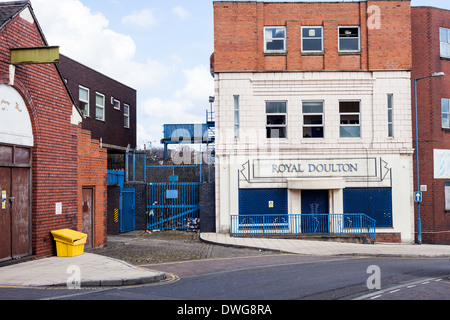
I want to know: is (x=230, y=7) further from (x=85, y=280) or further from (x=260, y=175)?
(x=85, y=280)

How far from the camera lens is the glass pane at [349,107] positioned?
23266mm

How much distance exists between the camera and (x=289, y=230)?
22.2 m

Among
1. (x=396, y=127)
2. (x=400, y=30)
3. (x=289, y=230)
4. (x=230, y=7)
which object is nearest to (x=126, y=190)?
(x=289, y=230)

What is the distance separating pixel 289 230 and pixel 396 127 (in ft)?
23.4

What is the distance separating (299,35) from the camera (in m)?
23.3

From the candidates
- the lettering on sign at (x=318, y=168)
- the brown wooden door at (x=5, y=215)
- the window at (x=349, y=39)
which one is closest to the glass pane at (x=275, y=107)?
the lettering on sign at (x=318, y=168)

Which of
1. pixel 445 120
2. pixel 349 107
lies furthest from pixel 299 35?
pixel 445 120

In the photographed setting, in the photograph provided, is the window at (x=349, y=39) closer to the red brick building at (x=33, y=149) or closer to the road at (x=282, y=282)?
the road at (x=282, y=282)

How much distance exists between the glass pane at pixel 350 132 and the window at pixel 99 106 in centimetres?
1432

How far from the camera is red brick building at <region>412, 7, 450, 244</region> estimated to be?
2417 cm

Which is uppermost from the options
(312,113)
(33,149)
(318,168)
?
(312,113)

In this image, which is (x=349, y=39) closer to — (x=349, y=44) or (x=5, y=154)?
(x=349, y=44)

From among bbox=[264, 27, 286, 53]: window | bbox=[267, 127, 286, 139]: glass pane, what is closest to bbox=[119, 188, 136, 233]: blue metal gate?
bbox=[267, 127, 286, 139]: glass pane

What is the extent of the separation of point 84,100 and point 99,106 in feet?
5.81
